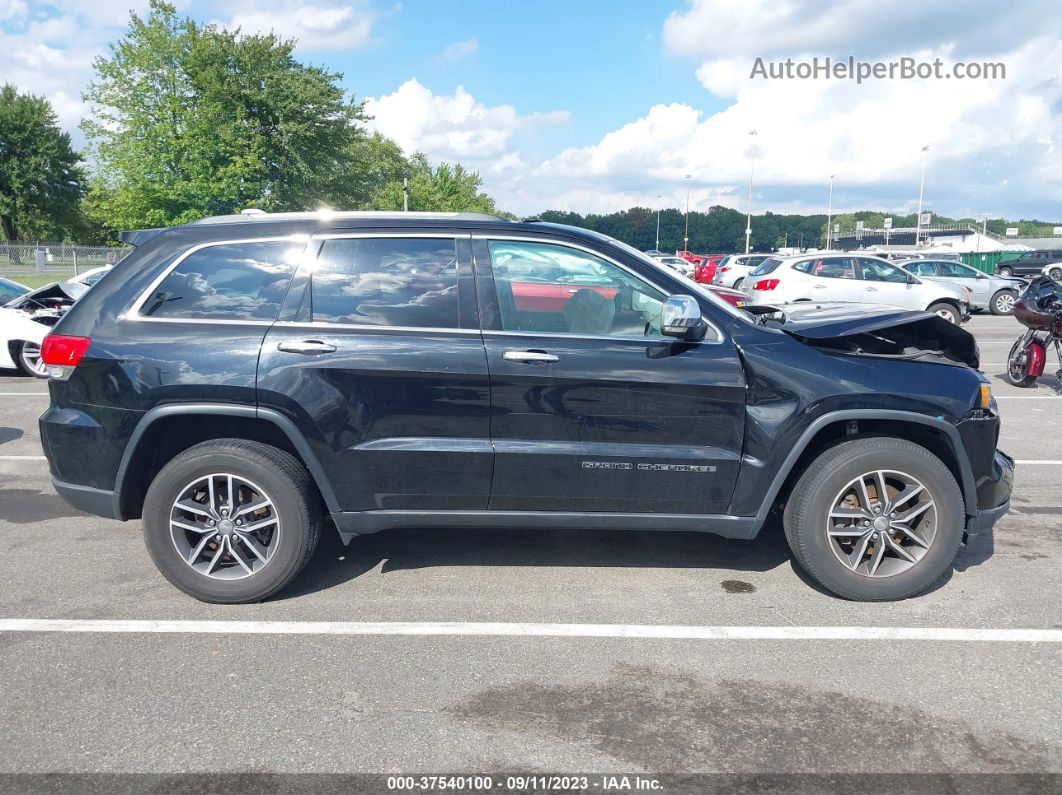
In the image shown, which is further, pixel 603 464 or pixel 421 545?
pixel 421 545

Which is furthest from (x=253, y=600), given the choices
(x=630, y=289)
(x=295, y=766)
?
(x=630, y=289)

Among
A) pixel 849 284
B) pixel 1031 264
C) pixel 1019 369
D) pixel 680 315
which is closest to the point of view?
pixel 680 315

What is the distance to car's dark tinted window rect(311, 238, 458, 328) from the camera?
3932mm

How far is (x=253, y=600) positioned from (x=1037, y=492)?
216 inches

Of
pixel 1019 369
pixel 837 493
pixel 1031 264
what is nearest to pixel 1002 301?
pixel 1019 369

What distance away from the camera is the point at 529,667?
3.45 m

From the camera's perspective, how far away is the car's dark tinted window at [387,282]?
393cm

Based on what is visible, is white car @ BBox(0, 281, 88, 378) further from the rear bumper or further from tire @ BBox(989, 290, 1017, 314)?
tire @ BBox(989, 290, 1017, 314)

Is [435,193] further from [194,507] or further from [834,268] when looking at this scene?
[194,507]

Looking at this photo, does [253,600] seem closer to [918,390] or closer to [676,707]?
[676,707]

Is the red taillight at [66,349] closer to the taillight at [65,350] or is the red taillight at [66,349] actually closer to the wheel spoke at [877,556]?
the taillight at [65,350]

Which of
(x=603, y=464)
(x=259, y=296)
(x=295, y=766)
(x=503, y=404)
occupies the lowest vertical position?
(x=295, y=766)

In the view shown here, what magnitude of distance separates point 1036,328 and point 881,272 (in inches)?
335

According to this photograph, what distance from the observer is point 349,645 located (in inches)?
143
